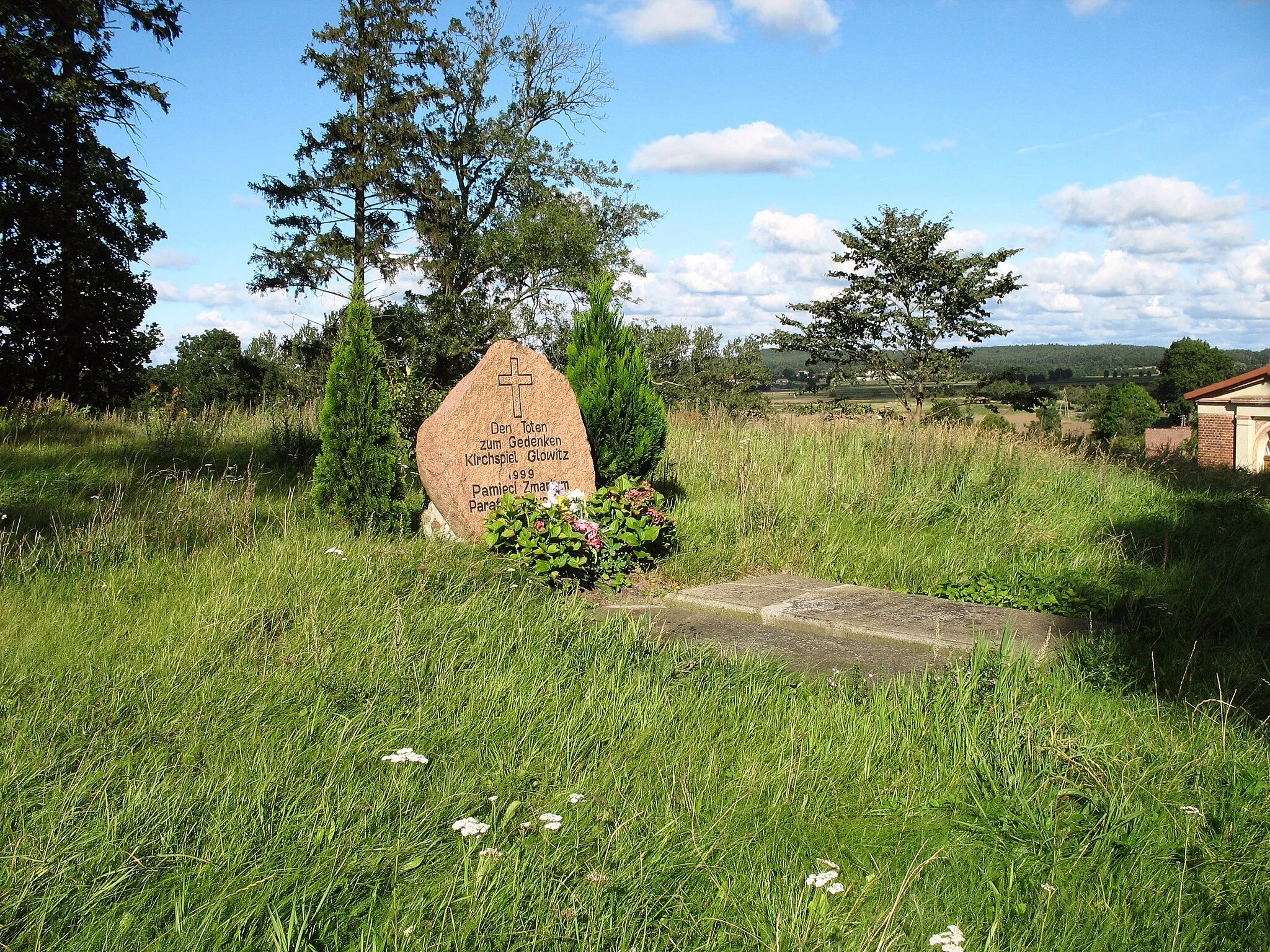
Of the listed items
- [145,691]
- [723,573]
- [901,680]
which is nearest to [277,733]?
[145,691]

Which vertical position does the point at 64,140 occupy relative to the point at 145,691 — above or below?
above

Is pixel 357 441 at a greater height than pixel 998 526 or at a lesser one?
greater

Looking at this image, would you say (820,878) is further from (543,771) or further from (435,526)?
(435,526)

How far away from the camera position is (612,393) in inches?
292

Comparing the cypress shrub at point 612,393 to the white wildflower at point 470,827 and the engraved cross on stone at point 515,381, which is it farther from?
the white wildflower at point 470,827

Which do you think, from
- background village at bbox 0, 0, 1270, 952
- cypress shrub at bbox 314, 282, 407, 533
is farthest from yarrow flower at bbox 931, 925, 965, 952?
cypress shrub at bbox 314, 282, 407, 533

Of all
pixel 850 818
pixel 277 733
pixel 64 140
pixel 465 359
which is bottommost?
pixel 850 818

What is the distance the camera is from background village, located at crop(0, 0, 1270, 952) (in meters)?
2.19

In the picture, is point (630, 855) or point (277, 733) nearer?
point (630, 855)

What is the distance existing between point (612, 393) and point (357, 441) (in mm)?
2180

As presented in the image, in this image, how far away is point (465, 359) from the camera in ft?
88.0

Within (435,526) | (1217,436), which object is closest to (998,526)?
(435,526)

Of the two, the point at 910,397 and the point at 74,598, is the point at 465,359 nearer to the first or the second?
the point at 910,397

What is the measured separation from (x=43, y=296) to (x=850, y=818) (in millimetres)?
23722
